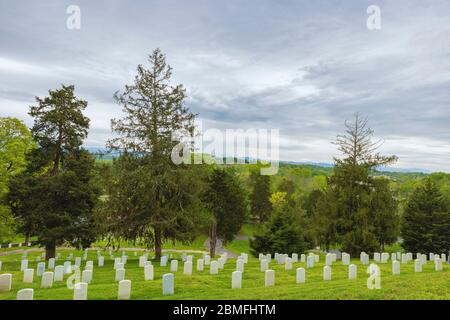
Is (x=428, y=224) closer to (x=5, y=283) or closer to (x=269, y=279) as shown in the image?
(x=269, y=279)

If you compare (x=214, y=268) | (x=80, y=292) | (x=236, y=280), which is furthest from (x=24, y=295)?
(x=214, y=268)

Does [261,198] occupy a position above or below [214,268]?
above

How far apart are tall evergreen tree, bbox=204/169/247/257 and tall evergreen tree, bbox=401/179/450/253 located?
1663cm

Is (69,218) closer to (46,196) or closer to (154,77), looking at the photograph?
(46,196)

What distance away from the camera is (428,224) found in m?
34.3

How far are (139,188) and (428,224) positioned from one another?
29341 millimetres

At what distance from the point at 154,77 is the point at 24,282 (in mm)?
13031

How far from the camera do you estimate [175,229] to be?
1988 centimetres

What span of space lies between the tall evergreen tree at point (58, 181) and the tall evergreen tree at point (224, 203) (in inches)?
449

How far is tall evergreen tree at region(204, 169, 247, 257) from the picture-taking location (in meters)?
32.0

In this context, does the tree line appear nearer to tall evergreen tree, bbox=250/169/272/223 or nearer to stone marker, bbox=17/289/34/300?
stone marker, bbox=17/289/34/300

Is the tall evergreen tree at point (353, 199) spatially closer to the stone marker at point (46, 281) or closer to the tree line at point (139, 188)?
the tree line at point (139, 188)

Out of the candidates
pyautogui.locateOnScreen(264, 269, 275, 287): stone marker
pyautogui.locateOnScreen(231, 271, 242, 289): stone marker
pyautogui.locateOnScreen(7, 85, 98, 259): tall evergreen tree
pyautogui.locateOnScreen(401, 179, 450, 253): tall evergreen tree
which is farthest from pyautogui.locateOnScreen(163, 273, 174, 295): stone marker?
pyautogui.locateOnScreen(401, 179, 450, 253): tall evergreen tree
